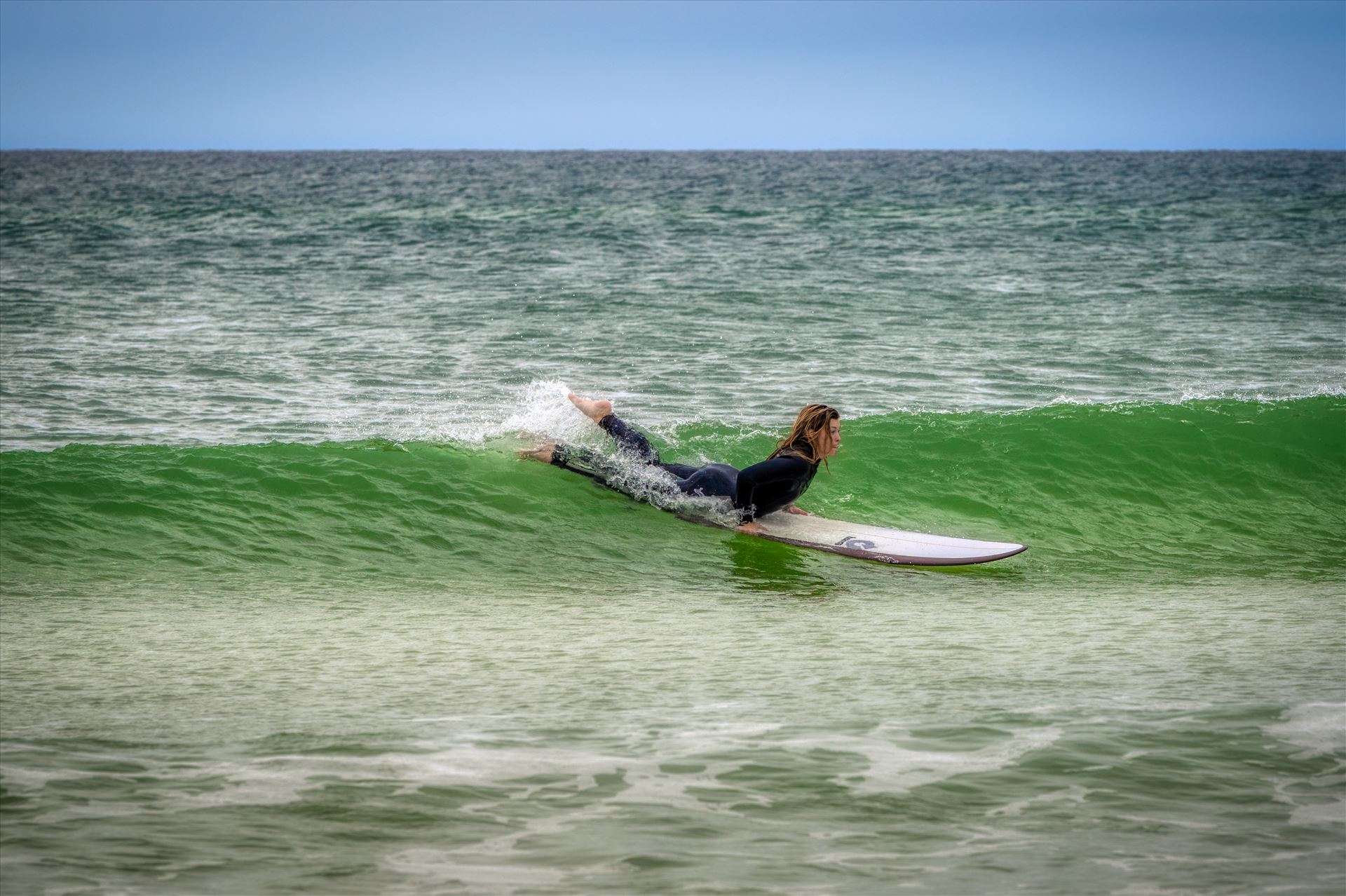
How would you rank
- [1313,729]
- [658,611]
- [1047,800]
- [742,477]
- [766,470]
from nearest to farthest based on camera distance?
1. [1047,800]
2. [1313,729]
3. [658,611]
4. [766,470]
5. [742,477]

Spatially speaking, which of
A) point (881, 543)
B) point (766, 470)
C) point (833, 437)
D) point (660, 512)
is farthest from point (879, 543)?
point (660, 512)

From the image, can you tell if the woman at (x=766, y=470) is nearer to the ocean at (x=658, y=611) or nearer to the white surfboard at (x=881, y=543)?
the white surfboard at (x=881, y=543)

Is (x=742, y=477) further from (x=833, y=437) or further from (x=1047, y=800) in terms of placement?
(x=1047, y=800)

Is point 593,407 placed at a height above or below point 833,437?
above

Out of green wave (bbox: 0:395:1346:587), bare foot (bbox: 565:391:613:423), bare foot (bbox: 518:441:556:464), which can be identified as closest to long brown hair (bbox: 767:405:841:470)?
green wave (bbox: 0:395:1346:587)

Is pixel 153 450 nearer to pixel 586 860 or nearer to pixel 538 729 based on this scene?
pixel 538 729

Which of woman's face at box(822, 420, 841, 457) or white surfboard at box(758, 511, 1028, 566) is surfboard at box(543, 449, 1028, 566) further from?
woman's face at box(822, 420, 841, 457)

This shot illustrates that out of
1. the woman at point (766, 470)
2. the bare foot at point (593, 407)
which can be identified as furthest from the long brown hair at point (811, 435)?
the bare foot at point (593, 407)

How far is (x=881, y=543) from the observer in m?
9.91

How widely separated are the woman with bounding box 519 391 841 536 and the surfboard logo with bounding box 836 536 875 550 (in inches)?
23.3

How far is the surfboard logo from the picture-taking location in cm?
979

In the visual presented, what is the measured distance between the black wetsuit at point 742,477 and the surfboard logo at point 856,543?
0.59m

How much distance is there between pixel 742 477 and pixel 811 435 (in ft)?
2.35

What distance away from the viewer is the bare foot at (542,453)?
463 inches
